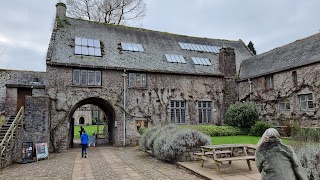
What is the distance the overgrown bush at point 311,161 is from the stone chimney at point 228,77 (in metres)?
15.7

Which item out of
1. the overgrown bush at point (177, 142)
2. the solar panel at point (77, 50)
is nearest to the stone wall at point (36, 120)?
the solar panel at point (77, 50)

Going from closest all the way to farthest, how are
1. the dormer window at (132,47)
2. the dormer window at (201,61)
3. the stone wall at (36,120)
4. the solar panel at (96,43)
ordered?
Answer: the stone wall at (36,120) < the solar panel at (96,43) < the dormer window at (132,47) < the dormer window at (201,61)

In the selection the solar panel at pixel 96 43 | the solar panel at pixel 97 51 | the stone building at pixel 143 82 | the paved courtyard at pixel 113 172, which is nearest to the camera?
the paved courtyard at pixel 113 172

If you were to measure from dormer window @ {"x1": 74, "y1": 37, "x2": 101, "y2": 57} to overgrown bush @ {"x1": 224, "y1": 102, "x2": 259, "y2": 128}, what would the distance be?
11.2m

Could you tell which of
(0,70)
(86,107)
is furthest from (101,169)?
(86,107)

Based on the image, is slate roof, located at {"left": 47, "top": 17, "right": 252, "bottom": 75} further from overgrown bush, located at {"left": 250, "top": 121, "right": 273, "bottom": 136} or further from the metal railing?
overgrown bush, located at {"left": 250, "top": 121, "right": 273, "bottom": 136}

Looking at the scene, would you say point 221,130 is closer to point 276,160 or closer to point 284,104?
point 284,104

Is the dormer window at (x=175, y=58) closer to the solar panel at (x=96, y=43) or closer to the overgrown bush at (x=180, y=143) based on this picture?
the solar panel at (x=96, y=43)

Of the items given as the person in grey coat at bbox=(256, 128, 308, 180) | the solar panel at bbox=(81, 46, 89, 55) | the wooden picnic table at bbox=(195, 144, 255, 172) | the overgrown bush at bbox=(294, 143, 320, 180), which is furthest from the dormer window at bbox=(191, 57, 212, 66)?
the person in grey coat at bbox=(256, 128, 308, 180)

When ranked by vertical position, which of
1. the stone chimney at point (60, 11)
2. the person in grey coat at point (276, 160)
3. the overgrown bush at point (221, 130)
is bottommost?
the overgrown bush at point (221, 130)

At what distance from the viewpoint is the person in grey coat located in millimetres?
3580

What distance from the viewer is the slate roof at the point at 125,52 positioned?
60.7ft

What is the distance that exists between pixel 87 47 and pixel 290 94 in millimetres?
15164

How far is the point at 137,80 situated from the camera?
19891 mm
